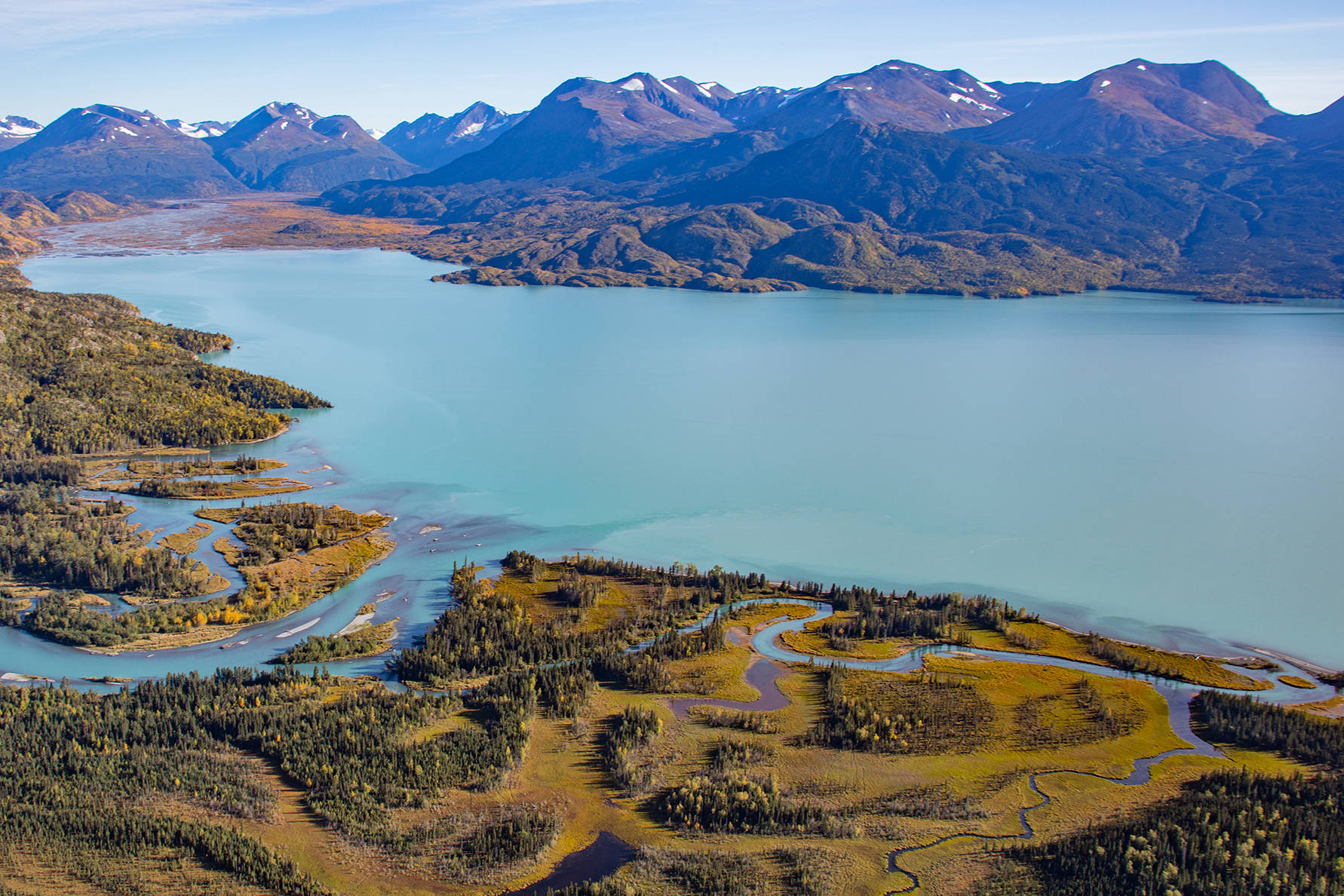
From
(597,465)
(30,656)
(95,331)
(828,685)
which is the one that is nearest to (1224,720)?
(828,685)

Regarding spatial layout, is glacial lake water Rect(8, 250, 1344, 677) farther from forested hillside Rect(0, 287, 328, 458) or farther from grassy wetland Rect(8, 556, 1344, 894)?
grassy wetland Rect(8, 556, 1344, 894)

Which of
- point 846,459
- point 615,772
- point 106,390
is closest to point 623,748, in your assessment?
point 615,772

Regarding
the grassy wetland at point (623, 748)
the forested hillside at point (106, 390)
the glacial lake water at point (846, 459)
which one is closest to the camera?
the grassy wetland at point (623, 748)

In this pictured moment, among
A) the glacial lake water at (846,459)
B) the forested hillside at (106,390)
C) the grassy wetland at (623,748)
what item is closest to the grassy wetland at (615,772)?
the grassy wetland at (623,748)

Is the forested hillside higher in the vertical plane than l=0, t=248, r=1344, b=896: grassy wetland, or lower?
higher

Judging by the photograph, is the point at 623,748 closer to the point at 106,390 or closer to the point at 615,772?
the point at 615,772

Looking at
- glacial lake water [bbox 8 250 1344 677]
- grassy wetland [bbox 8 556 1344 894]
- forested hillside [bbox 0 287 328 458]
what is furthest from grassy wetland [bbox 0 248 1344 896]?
forested hillside [bbox 0 287 328 458]

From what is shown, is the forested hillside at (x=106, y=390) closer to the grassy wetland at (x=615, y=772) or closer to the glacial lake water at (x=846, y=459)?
the glacial lake water at (x=846, y=459)

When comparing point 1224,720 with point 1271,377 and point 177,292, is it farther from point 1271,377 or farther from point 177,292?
point 177,292
